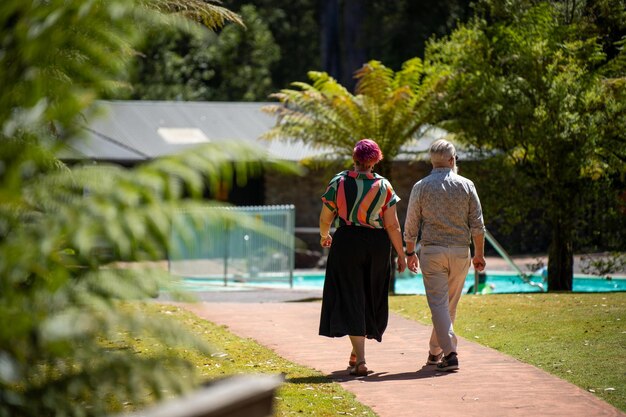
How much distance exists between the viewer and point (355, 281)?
8.19m

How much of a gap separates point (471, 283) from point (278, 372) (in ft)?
52.0

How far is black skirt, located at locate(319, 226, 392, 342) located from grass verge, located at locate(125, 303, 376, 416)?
47 centimetres

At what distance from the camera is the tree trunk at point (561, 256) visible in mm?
17297

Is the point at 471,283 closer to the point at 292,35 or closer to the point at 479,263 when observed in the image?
the point at 479,263

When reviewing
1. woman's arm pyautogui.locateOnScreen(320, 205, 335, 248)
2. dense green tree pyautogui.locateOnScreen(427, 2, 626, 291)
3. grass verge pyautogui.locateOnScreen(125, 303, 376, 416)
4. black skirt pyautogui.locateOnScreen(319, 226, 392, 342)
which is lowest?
grass verge pyautogui.locateOnScreen(125, 303, 376, 416)

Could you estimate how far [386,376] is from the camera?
319 inches

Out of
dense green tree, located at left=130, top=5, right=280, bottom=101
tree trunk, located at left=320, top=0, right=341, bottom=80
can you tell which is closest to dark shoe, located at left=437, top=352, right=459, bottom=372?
tree trunk, located at left=320, top=0, right=341, bottom=80

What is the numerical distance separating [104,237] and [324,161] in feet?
51.7

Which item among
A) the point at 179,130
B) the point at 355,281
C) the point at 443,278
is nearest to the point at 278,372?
the point at 355,281

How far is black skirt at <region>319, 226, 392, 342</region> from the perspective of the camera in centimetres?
814

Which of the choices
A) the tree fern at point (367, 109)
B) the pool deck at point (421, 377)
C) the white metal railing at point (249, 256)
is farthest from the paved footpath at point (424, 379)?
the white metal railing at point (249, 256)

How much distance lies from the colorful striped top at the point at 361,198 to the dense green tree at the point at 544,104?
28.6 feet

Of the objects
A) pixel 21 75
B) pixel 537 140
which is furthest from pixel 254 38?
pixel 21 75

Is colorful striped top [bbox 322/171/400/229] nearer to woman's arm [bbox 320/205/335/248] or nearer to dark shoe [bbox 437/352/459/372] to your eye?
woman's arm [bbox 320/205/335/248]
